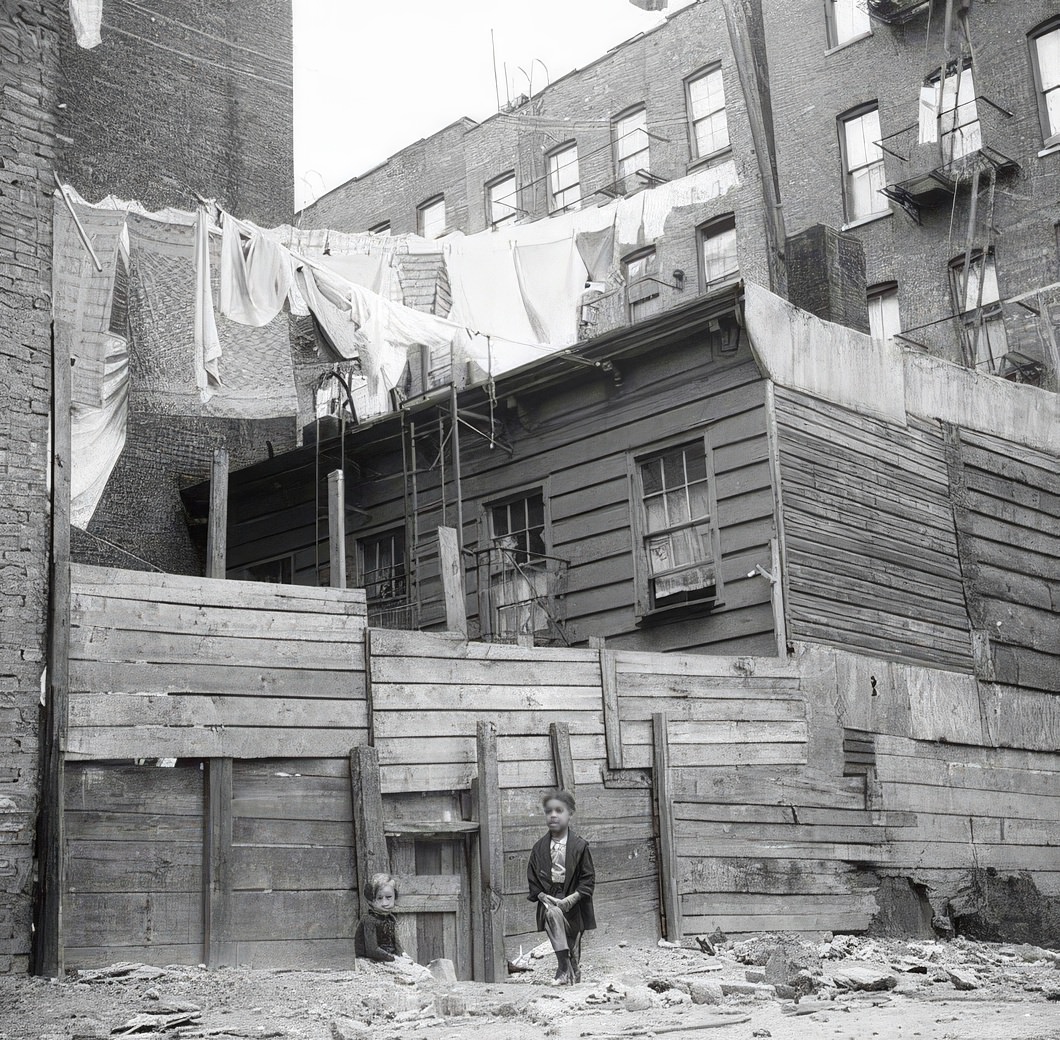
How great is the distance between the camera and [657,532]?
16859 mm

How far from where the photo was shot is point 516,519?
1877cm

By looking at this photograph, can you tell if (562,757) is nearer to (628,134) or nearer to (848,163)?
(848,163)

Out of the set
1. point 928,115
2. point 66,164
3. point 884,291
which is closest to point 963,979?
point 66,164

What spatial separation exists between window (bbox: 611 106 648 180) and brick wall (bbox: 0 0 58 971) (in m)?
21.6

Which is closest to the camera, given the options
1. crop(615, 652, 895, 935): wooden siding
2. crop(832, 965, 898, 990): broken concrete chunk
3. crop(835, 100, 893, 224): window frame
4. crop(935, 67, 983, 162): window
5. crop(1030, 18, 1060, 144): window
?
crop(832, 965, 898, 990): broken concrete chunk

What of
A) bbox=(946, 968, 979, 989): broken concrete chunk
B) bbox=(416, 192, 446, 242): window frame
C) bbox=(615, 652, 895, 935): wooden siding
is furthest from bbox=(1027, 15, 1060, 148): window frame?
bbox=(946, 968, 979, 989): broken concrete chunk

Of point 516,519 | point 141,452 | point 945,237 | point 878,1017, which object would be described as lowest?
point 878,1017

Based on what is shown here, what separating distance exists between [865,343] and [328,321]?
6.67m

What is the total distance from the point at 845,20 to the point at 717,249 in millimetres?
5588

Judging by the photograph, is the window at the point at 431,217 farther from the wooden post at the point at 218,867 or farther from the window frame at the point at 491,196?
the wooden post at the point at 218,867

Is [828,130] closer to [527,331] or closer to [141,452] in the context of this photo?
[527,331]

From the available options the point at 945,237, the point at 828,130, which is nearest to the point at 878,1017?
the point at 945,237

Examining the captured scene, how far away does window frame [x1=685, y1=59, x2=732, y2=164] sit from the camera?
3048cm

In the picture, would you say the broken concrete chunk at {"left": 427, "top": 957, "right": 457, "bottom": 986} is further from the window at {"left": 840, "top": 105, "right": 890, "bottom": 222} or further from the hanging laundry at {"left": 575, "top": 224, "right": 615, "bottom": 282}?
the window at {"left": 840, "top": 105, "right": 890, "bottom": 222}
